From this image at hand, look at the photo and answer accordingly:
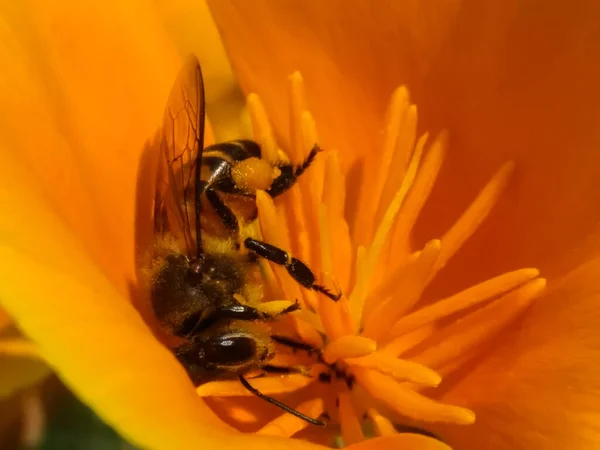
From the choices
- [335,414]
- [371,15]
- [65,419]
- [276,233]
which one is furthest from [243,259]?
[65,419]

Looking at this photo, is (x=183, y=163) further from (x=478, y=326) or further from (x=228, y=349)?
(x=478, y=326)

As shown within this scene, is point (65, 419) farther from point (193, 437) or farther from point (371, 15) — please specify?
point (193, 437)

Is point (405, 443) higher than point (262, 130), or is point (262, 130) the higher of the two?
point (262, 130)

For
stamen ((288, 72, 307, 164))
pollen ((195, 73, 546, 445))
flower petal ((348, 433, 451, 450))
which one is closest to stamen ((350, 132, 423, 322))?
pollen ((195, 73, 546, 445))

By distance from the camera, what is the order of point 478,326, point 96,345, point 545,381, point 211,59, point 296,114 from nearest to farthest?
point 96,345
point 545,381
point 478,326
point 296,114
point 211,59

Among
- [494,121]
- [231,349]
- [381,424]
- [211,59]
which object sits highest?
[211,59]

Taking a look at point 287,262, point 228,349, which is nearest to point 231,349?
point 228,349

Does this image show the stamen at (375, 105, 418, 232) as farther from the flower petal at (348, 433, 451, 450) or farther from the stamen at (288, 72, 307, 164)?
the flower petal at (348, 433, 451, 450)
